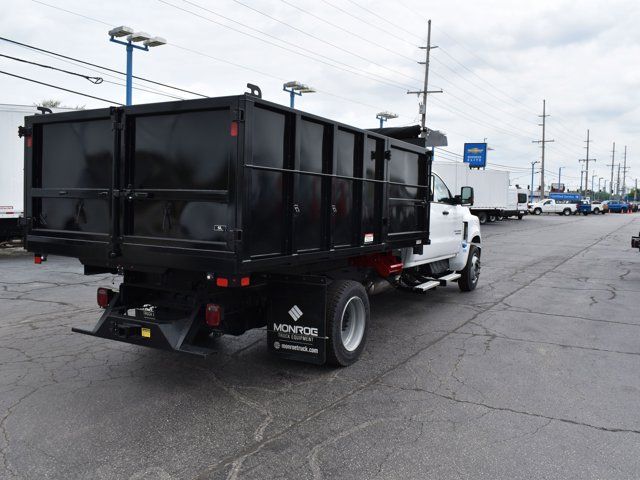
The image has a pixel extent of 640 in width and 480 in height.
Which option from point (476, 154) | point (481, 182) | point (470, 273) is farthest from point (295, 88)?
point (476, 154)

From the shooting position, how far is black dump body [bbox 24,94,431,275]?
13.9 feet

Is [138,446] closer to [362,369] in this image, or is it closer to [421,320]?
[362,369]

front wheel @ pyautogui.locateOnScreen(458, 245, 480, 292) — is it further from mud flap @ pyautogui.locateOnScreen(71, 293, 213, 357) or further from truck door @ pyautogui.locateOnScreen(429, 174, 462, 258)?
mud flap @ pyautogui.locateOnScreen(71, 293, 213, 357)

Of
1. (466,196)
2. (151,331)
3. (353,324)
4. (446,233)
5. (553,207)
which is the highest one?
(553,207)

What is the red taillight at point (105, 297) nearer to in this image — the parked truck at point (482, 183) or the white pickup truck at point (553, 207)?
the parked truck at point (482, 183)

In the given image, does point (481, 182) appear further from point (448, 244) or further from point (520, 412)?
point (520, 412)

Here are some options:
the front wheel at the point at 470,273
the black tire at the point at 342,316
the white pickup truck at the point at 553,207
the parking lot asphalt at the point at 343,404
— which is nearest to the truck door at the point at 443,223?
the front wheel at the point at 470,273

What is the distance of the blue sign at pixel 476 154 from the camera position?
51875mm

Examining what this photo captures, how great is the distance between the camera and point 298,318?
17.2 feet

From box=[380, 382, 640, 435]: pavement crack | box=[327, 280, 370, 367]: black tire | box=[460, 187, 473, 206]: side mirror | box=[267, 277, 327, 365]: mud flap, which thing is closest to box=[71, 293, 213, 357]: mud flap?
box=[267, 277, 327, 365]: mud flap

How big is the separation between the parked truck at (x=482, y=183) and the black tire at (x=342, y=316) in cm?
2922

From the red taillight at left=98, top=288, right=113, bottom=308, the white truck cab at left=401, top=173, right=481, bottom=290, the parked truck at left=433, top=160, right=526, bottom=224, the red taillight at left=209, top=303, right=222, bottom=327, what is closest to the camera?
the red taillight at left=209, top=303, right=222, bottom=327

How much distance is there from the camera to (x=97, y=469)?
134 inches

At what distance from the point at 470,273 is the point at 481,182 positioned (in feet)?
92.5
